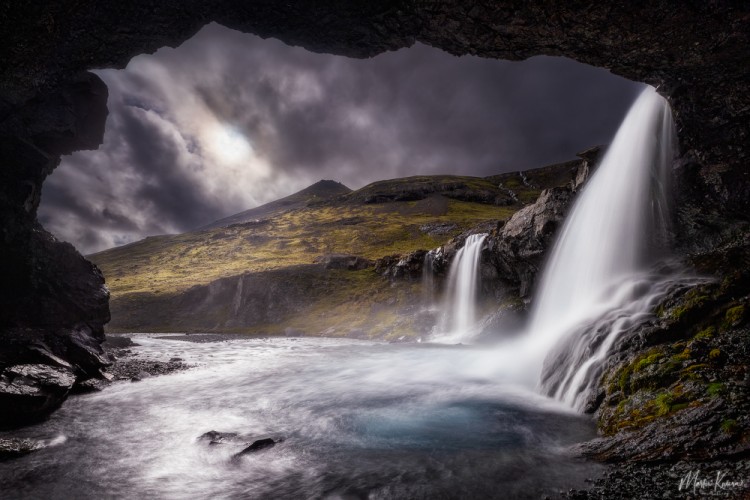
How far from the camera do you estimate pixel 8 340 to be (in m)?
18.2

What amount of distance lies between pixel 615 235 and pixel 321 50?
25.2 meters

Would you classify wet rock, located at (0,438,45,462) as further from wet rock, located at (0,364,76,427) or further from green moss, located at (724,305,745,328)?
green moss, located at (724,305,745,328)

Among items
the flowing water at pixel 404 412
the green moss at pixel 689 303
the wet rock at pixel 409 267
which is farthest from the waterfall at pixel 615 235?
the wet rock at pixel 409 267

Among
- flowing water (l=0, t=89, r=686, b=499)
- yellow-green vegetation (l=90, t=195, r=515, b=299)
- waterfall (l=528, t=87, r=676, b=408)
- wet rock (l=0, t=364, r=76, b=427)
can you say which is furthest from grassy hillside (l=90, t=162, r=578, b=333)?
wet rock (l=0, t=364, r=76, b=427)

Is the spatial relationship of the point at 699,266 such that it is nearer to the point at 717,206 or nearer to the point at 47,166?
the point at 717,206

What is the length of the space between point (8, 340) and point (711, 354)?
94.5ft

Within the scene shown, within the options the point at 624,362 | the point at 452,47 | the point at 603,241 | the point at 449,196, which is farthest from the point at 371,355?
the point at 449,196

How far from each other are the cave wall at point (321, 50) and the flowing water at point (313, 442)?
24.8ft

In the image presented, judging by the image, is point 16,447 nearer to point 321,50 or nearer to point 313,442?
point 313,442

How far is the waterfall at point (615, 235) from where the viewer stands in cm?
2141

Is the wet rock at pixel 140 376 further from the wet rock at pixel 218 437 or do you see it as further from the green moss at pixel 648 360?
the green moss at pixel 648 360

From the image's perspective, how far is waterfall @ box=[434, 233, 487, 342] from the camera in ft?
146

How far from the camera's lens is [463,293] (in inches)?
1859

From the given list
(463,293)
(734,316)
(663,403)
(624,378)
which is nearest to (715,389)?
(663,403)
